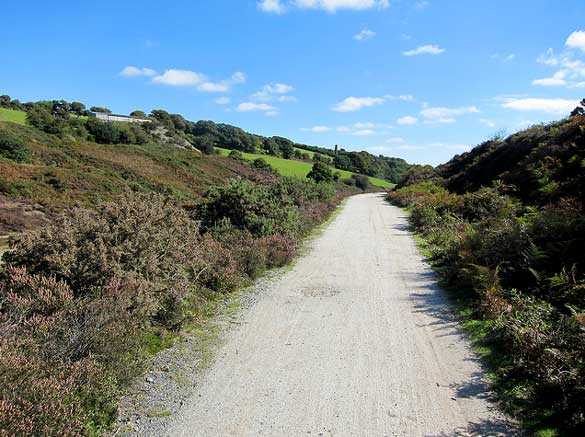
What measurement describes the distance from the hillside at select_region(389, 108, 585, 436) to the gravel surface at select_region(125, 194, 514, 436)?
384 mm

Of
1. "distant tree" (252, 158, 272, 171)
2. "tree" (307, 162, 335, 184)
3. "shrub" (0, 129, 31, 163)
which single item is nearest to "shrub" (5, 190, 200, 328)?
"shrub" (0, 129, 31, 163)

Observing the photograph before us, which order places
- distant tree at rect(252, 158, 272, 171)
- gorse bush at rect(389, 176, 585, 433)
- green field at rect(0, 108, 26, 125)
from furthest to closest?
distant tree at rect(252, 158, 272, 171), green field at rect(0, 108, 26, 125), gorse bush at rect(389, 176, 585, 433)

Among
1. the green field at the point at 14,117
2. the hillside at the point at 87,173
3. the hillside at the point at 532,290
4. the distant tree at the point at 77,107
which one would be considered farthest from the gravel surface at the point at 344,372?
the distant tree at the point at 77,107

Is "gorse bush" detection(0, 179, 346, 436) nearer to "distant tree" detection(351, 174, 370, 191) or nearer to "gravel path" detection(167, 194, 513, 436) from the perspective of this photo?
"gravel path" detection(167, 194, 513, 436)

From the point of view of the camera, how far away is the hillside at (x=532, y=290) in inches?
173

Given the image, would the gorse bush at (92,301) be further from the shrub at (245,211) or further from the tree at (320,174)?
the tree at (320,174)

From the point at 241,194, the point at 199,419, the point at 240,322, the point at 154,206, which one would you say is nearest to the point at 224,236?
the point at 241,194

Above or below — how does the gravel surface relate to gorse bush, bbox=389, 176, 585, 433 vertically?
below

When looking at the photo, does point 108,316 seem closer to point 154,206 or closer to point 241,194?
point 154,206

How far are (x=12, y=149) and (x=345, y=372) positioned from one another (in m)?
35.6

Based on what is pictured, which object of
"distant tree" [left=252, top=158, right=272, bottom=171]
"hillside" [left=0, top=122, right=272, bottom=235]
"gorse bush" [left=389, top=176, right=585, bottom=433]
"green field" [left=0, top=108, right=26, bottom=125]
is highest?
"green field" [left=0, top=108, right=26, bottom=125]

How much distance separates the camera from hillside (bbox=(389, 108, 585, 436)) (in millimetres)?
4387

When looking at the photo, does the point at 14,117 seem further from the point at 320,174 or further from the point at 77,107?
the point at 77,107

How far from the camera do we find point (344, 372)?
5.23 metres
